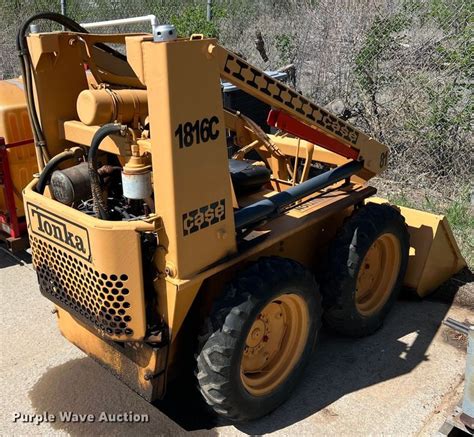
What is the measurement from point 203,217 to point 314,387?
150 centimetres

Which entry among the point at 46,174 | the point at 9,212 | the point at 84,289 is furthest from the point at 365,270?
the point at 9,212

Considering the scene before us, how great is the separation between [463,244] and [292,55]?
4458mm

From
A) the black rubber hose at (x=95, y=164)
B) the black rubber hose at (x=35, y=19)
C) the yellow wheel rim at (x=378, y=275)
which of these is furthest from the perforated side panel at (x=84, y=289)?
the yellow wheel rim at (x=378, y=275)

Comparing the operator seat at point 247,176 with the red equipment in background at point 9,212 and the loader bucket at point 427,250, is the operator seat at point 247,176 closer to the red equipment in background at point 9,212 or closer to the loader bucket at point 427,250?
the loader bucket at point 427,250

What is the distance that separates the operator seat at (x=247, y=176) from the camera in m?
3.40

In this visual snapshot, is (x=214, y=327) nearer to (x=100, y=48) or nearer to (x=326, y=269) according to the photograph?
(x=326, y=269)

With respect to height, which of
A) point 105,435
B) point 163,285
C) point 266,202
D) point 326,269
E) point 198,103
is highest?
point 198,103

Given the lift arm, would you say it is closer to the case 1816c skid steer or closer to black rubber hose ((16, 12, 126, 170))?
the case 1816c skid steer

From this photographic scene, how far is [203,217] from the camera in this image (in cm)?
252

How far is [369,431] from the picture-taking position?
3.04 meters

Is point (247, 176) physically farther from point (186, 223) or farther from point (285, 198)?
point (186, 223)

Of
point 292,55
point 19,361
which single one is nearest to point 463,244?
point 19,361

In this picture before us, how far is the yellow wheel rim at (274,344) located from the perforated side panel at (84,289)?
0.72 m

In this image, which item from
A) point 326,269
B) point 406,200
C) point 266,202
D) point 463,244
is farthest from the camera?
point 406,200
